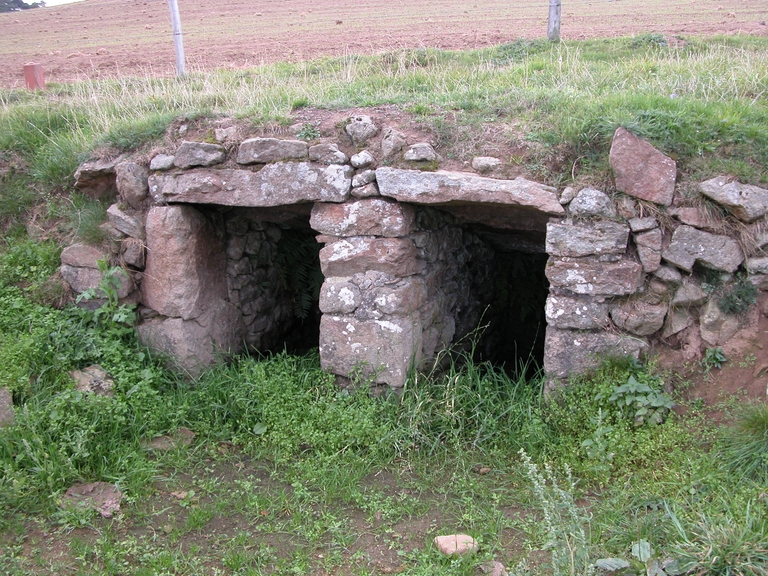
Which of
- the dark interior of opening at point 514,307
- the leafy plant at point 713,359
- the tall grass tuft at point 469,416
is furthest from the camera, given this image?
the dark interior of opening at point 514,307

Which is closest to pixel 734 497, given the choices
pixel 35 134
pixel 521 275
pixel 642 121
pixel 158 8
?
pixel 642 121

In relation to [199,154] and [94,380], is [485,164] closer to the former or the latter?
[199,154]

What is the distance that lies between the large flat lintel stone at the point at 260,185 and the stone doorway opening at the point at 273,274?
497mm

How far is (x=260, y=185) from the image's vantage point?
179 inches

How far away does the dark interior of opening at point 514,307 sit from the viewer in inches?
252

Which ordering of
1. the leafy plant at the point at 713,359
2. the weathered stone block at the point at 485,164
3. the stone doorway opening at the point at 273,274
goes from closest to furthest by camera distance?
A: the leafy plant at the point at 713,359
the weathered stone block at the point at 485,164
the stone doorway opening at the point at 273,274

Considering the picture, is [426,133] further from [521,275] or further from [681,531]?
[681,531]

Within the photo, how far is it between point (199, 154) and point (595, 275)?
2994 mm

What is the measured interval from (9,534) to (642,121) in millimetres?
4518

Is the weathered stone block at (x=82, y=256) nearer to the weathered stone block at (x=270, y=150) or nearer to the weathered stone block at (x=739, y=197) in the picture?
the weathered stone block at (x=270, y=150)

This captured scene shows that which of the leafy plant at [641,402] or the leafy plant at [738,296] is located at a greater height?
the leafy plant at [738,296]

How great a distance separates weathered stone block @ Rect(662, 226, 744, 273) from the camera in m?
3.77

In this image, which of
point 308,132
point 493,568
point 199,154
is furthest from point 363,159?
point 493,568

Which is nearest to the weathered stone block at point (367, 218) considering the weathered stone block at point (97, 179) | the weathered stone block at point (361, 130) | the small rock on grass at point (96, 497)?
the weathered stone block at point (361, 130)
